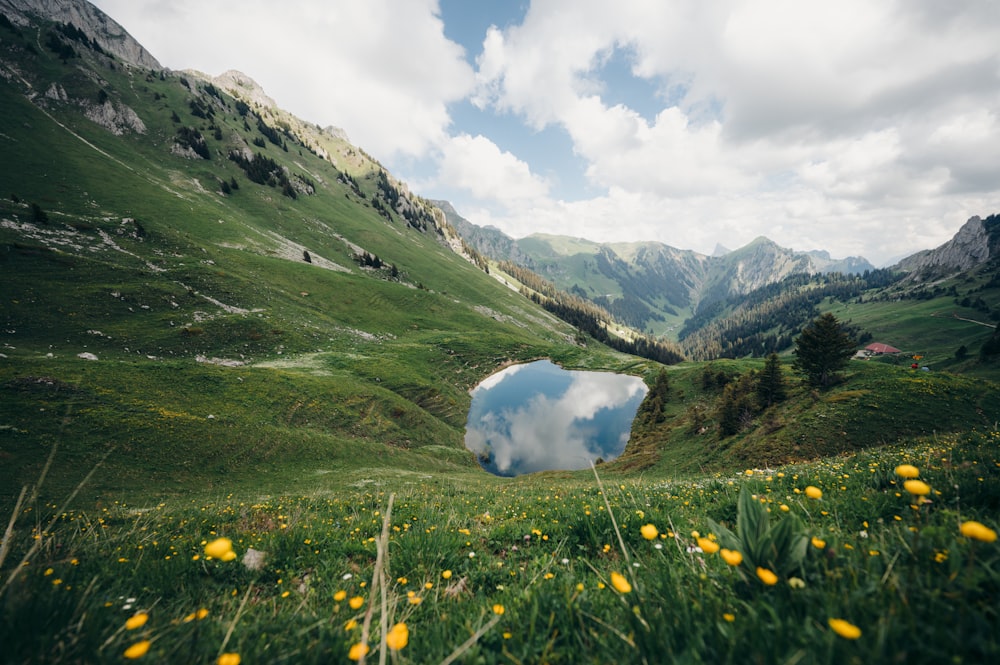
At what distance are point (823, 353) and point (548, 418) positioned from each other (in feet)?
118

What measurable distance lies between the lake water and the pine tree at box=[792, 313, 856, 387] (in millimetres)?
22977

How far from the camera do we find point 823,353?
30891 mm

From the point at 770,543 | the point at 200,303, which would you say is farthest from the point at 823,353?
the point at 200,303

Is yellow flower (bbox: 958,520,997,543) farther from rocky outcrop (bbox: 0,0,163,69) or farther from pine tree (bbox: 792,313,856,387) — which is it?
rocky outcrop (bbox: 0,0,163,69)

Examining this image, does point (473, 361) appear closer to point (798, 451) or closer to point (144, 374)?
point (144, 374)

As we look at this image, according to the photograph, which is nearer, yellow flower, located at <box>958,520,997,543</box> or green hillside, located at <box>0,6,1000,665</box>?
yellow flower, located at <box>958,520,997,543</box>

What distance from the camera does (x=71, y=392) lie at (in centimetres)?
2111

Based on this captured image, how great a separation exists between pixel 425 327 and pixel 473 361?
48.0ft

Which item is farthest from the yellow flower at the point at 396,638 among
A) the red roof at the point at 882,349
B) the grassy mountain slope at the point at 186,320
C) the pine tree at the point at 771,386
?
the red roof at the point at 882,349

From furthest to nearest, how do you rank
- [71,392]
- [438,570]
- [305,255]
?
[305,255] < [71,392] < [438,570]

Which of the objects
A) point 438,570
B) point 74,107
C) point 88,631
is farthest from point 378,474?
point 74,107

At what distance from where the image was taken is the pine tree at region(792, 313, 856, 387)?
101 ft

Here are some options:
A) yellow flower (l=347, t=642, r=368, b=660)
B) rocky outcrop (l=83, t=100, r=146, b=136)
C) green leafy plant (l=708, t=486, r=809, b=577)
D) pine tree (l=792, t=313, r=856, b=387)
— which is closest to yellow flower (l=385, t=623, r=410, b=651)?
yellow flower (l=347, t=642, r=368, b=660)

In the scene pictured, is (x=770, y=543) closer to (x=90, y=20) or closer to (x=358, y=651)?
(x=358, y=651)
